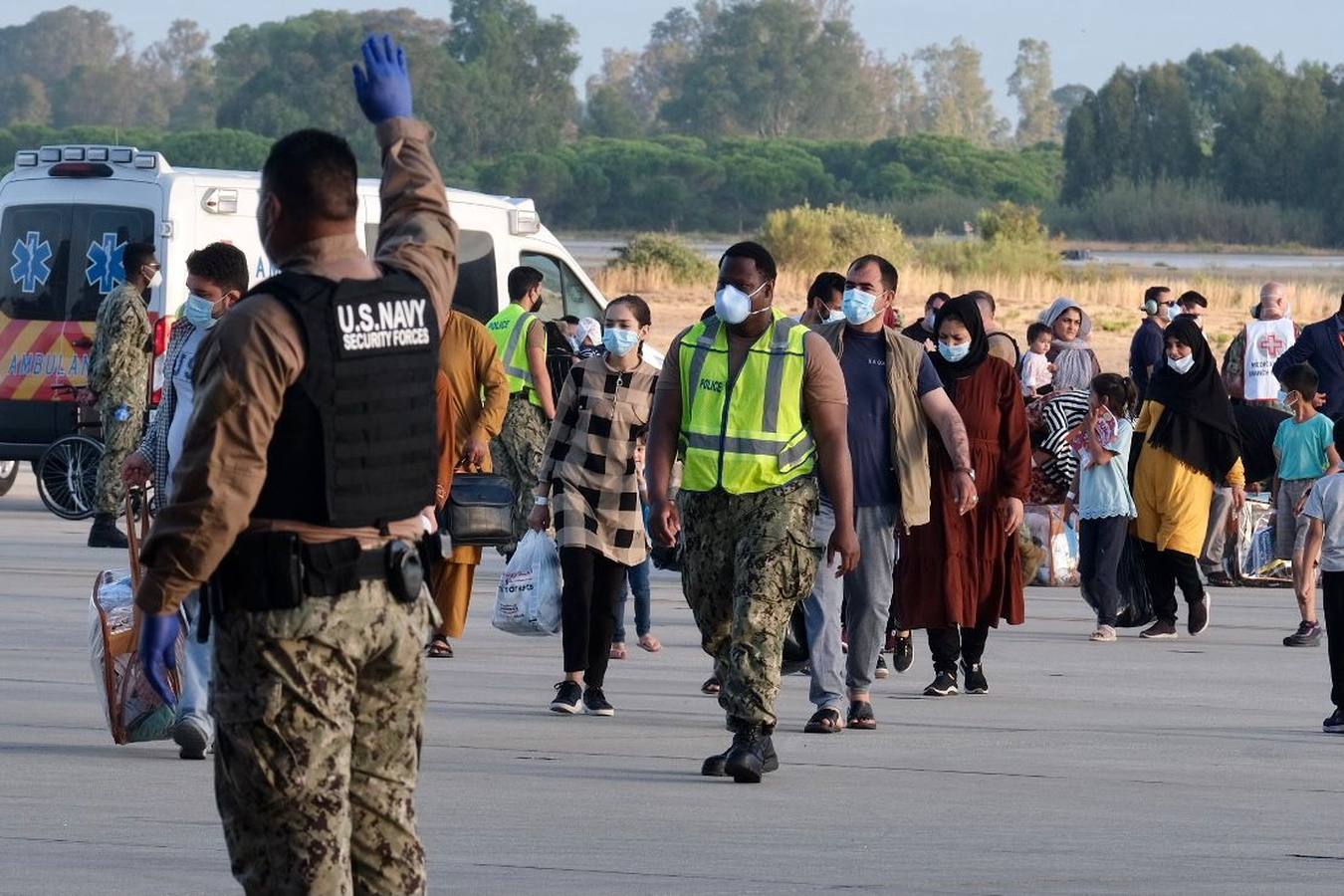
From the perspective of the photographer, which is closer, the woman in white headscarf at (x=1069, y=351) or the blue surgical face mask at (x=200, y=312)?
the blue surgical face mask at (x=200, y=312)

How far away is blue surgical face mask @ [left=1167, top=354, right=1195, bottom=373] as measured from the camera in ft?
45.1

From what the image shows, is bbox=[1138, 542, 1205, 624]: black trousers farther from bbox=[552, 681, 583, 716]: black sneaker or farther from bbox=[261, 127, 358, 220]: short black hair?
bbox=[261, 127, 358, 220]: short black hair

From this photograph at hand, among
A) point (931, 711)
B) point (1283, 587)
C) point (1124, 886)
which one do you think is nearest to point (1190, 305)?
point (1283, 587)

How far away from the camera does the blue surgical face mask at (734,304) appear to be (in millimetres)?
8672

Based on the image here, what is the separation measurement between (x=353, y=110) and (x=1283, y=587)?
3824 inches

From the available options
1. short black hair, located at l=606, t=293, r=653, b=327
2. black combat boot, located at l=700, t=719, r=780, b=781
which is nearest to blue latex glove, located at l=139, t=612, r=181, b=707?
black combat boot, located at l=700, t=719, r=780, b=781

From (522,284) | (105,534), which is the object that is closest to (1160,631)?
(522,284)

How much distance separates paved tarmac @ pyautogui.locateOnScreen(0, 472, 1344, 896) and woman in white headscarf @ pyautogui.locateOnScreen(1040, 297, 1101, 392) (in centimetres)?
529

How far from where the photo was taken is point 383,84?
5.60 metres

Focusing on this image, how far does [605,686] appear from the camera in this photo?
11180mm

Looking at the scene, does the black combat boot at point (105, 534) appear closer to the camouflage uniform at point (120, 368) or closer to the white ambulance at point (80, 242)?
the camouflage uniform at point (120, 368)

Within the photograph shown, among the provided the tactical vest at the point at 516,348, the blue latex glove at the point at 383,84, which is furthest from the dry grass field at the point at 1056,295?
the blue latex glove at the point at 383,84

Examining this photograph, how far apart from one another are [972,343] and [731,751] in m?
3.13

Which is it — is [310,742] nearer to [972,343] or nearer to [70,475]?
[972,343]
